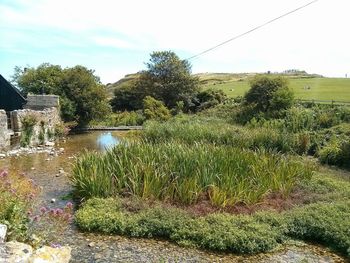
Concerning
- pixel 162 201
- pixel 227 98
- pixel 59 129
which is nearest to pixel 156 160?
pixel 162 201

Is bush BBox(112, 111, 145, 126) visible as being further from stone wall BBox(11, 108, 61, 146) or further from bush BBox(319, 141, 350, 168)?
bush BBox(319, 141, 350, 168)

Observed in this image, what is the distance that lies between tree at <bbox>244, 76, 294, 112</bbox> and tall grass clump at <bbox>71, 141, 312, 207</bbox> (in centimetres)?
1336

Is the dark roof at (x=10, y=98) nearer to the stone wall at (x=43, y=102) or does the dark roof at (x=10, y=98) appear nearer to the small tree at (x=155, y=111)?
the stone wall at (x=43, y=102)

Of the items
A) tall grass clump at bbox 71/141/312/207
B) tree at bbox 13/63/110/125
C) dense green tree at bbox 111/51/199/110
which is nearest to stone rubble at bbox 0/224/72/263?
tall grass clump at bbox 71/141/312/207

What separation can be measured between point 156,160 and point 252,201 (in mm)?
2718

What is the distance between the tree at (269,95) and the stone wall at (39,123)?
40.8ft

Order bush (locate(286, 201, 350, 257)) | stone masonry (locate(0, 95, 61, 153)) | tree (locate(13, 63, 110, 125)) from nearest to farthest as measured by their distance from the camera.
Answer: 1. bush (locate(286, 201, 350, 257))
2. stone masonry (locate(0, 95, 61, 153))
3. tree (locate(13, 63, 110, 125))

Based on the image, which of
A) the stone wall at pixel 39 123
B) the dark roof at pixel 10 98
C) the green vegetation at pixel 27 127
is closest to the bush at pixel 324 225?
the green vegetation at pixel 27 127

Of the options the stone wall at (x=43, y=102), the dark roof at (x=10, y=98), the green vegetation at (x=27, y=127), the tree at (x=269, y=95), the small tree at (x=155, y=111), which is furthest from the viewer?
the small tree at (x=155, y=111)

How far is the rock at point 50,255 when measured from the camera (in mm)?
4668

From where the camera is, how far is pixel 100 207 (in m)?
8.74

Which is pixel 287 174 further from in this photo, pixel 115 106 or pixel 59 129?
pixel 115 106

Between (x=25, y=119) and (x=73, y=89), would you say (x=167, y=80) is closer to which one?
(x=73, y=89)

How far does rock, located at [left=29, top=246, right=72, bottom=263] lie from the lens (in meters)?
4.67
